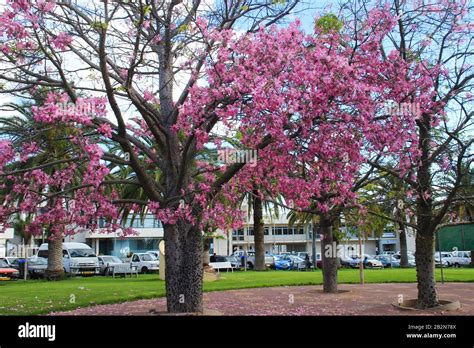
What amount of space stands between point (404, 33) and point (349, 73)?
4.02 metres

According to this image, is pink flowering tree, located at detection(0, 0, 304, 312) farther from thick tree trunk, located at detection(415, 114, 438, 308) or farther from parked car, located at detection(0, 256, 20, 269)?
parked car, located at detection(0, 256, 20, 269)

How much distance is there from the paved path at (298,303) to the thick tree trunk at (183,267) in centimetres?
81

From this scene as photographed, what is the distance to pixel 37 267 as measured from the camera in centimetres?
3303

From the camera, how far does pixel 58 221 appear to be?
9.83m

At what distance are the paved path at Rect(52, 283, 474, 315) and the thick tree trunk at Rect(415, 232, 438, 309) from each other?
1.55 ft

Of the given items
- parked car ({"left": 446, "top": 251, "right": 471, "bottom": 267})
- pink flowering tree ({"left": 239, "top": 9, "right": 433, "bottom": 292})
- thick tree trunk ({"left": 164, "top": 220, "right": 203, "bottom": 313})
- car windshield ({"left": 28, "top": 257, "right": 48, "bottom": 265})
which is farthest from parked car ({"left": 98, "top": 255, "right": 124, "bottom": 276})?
parked car ({"left": 446, "top": 251, "right": 471, "bottom": 267})

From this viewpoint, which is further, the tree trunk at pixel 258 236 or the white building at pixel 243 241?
the white building at pixel 243 241

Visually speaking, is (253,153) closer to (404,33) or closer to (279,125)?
(279,125)

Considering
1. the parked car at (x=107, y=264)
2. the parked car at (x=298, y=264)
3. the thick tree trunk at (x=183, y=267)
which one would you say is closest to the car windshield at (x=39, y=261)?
the parked car at (x=107, y=264)

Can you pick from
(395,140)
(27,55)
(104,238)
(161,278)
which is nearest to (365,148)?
(395,140)

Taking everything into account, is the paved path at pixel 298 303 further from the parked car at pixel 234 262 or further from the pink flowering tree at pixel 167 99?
the parked car at pixel 234 262

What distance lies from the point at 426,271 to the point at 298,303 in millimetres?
3547

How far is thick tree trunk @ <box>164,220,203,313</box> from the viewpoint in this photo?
10.2m

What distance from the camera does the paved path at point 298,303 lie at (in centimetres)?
1198
